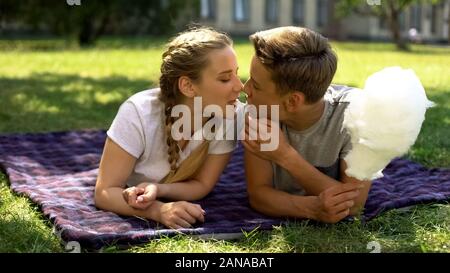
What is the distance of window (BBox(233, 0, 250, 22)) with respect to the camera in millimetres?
33750

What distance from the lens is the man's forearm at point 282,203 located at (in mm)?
3090

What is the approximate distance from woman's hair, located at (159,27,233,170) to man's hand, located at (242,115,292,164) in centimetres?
42

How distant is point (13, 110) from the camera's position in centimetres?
689

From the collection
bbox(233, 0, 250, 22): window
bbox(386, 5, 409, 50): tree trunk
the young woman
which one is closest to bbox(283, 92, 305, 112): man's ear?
the young woman

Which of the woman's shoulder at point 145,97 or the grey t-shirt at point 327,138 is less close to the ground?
the woman's shoulder at point 145,97

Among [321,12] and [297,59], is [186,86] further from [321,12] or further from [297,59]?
[321,12]

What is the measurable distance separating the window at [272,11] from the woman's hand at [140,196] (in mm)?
31913

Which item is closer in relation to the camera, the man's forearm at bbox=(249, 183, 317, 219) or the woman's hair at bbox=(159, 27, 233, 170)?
the man's forearm at bbox=(249, 183, 317, 219)

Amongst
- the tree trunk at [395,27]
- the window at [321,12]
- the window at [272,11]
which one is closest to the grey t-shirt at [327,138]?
the tree trunk at [395,27]

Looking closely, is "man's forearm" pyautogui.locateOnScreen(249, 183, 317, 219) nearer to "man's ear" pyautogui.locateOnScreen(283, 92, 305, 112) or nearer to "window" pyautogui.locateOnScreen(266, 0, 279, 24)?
"man's ear" pyautogui.locateOnScreen(283, 92, 305, 112)

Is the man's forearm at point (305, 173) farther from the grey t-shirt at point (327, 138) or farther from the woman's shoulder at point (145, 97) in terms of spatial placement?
the woman's shoulder at point (145, 97)

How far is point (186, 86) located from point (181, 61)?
0.42 feet

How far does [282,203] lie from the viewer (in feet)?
10.5
